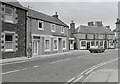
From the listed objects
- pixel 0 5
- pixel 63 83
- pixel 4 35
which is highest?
pixel 0 5

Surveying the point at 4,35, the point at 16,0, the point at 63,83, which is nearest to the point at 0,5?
the point at 4,35

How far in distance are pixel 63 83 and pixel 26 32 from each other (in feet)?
64.7

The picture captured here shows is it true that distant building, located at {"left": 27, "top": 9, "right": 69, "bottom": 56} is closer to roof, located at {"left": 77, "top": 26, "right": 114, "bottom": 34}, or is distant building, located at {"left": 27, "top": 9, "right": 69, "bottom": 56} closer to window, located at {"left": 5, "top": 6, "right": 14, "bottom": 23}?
window, located at {"left": 5, "top": 6, "right": 14, "bottom": 23}

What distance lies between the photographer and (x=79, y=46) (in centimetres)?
6600

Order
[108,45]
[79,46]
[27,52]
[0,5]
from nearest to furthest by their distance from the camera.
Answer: [0,5], [27,52], [79,46], [108,45]

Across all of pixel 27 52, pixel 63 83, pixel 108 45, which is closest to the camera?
pixel 63 83

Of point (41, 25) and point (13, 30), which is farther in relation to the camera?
point (41, 25)

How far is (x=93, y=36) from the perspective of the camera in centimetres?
7038

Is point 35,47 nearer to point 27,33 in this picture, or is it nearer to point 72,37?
point 27,33

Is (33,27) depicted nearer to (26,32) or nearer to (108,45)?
(26,32)

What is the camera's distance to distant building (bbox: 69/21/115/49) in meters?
67.1

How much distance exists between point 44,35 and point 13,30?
9.13m

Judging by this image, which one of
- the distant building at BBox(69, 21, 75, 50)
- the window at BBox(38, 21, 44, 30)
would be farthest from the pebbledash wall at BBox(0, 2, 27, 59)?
the distant building at BBox(69, 21, 75, 50)

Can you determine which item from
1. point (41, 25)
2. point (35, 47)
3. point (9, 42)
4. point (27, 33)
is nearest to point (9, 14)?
point (9, 42)
